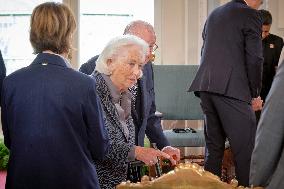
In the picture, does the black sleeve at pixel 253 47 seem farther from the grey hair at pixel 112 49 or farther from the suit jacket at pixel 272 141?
the suit jacket at pixel 272 141

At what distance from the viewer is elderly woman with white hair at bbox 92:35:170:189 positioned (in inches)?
83.7

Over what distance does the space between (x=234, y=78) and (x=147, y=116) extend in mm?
1131

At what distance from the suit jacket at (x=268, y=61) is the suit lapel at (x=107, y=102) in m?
3.37

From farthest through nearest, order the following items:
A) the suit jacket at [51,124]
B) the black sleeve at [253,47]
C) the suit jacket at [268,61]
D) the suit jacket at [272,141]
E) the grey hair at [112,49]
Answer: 1. the suit jacket at [268,61]
2. the black sleeve at [253,47]
3. the grey hair at [112,49]
4. the suit jacket at [51,124]
5. the suit jacket at [272,141]

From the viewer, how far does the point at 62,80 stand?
1823 mm

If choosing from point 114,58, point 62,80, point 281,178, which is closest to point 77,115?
point 62,80

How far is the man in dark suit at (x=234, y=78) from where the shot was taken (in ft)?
11.7

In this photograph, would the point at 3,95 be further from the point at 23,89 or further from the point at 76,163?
the point at 76,163

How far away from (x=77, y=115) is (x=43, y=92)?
0.15 meters

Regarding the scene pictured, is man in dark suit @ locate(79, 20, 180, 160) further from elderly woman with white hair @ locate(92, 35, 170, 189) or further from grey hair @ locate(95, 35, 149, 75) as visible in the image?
grey hair @ locate(95, 35, 149, 75)

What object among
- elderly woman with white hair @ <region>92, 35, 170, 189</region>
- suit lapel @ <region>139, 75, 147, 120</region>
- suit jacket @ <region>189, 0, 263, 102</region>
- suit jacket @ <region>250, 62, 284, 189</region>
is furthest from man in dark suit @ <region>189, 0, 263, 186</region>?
suit jacket @ <region>250, 62, 284, 189</region>

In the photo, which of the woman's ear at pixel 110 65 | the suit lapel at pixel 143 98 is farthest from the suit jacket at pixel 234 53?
the woman's ear at pixel 110 65

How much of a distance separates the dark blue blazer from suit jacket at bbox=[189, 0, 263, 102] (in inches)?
34.0

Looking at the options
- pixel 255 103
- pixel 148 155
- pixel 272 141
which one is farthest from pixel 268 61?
pixel 272 141
